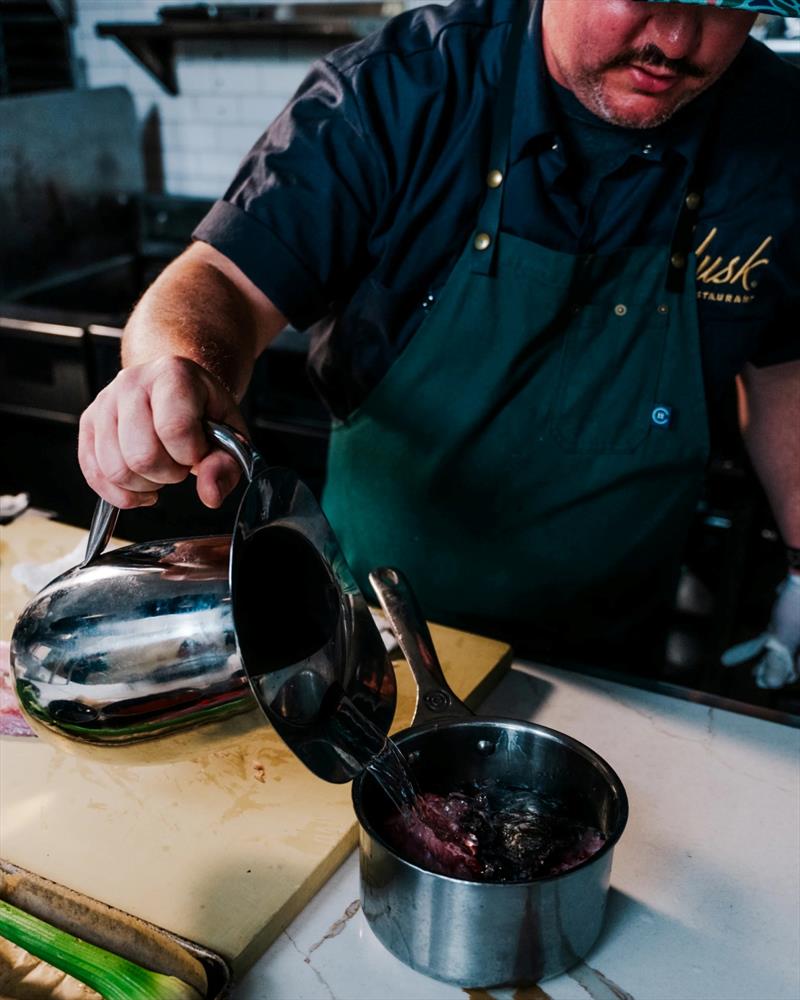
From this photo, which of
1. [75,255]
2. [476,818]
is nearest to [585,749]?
[476,818]

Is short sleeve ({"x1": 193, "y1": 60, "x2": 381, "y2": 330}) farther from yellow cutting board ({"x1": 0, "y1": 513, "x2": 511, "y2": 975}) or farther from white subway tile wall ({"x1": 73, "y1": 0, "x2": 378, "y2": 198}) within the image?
white subway tile wall ({"x1": 73, "y1": 0, "x2": 378, "y2": 198})

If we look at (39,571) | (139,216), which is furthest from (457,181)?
(139,216)

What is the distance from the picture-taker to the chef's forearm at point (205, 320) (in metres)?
1.34

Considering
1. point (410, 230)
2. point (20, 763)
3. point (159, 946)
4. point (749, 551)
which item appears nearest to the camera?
point (159, 946)

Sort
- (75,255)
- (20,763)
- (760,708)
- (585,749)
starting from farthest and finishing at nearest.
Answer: (75,255), (760,708), (20,763), (585,749)

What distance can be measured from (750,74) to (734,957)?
1373 millimetres

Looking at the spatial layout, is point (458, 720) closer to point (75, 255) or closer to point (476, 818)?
point (476, 818)

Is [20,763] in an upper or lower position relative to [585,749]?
lower

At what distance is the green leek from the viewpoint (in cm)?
87

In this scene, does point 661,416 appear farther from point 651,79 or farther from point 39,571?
point 39,571

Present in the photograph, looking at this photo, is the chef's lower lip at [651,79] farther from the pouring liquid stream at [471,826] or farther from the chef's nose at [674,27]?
the pouring liquid stream at [471,826]

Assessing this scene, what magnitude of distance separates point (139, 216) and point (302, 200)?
2.59 metres

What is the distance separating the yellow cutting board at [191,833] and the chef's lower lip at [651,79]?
93 centimetres

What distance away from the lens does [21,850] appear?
1.09m
